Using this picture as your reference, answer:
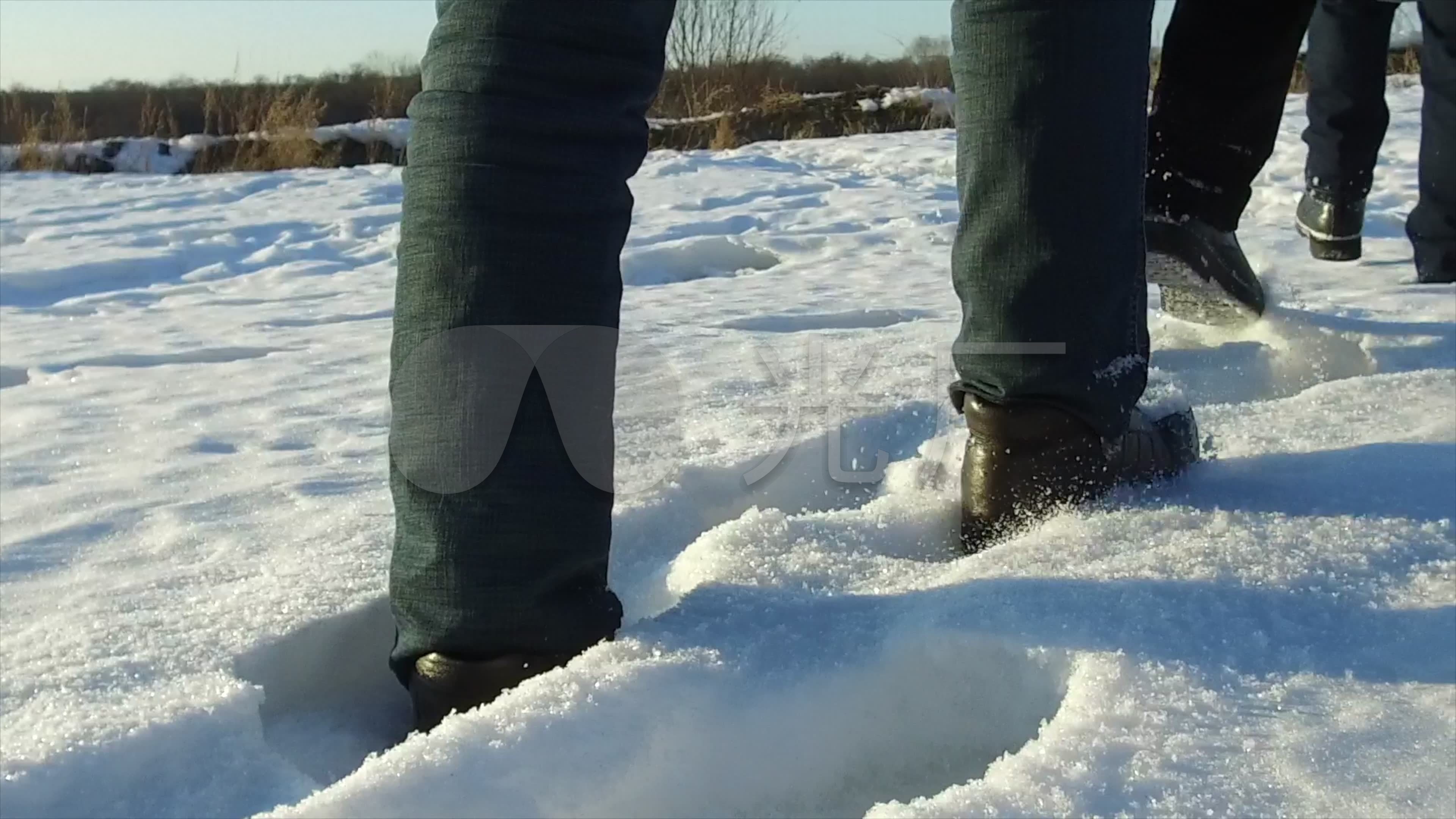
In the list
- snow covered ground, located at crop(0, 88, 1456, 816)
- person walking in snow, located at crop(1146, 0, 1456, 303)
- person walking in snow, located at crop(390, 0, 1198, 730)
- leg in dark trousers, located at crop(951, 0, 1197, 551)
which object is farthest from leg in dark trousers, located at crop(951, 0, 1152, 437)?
person walking in snow, located at crop(1146, 0, 1456, 303)

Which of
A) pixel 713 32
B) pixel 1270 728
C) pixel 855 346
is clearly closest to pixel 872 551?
pixel 1270 728

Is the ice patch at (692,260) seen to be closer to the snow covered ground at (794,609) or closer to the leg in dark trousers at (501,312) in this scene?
the snow covered ground at (794,609)

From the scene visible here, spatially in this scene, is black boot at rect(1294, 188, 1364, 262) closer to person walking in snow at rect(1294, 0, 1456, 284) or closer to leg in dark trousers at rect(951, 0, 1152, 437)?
person walking in snow at rect(1294, 0, 1456, 284)

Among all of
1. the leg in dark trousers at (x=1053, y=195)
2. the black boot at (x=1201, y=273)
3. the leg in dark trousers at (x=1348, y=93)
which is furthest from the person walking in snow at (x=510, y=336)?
the leg in dark trousers at (x=1348, y=93)

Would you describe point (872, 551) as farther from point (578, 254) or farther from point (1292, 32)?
point (1292, 32)

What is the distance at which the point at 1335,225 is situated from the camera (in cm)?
274

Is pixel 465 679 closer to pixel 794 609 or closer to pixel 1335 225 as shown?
pixel 794 609

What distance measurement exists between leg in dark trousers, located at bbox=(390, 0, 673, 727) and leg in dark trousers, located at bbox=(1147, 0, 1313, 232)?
111 cm

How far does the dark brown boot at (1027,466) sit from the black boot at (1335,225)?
1902 millimetres

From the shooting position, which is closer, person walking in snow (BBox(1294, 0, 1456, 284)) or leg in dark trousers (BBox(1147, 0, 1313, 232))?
leg in dark trousers (BBox(1147, 0, 1313, 232))

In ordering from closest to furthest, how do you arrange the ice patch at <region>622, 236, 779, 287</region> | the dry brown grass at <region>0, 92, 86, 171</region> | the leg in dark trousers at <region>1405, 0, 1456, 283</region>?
the leg in dark trousers at <region>1405, 0, 1456, 283</region>, the ice patch at <region>622, 236, 779, 287</region>, the dry brown grass at <region>0, 92, 86, 171</region>

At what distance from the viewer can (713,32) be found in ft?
66.7

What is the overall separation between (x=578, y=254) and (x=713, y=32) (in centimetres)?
2043

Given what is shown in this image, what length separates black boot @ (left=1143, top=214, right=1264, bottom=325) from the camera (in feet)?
5.61
